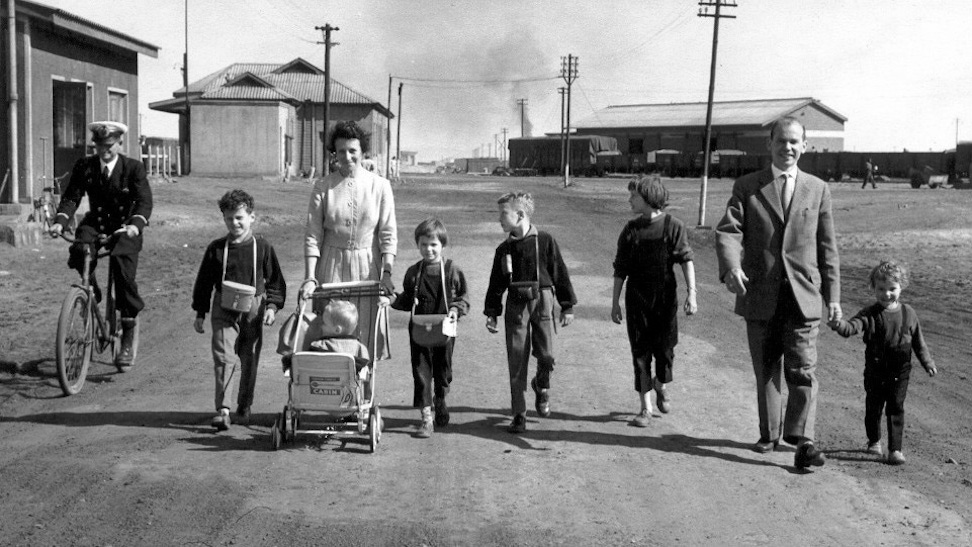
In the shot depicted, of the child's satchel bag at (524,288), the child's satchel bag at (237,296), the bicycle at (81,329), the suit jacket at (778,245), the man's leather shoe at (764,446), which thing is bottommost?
the man's leather shoe at (764,446)

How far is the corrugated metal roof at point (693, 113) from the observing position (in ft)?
287

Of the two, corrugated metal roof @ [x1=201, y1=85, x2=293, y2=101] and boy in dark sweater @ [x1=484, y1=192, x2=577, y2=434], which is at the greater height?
corrugated metal roof @ [x1=201, y1=85, x2=293, y2=101]

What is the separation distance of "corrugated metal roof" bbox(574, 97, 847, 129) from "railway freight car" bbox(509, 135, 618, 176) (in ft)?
18.4

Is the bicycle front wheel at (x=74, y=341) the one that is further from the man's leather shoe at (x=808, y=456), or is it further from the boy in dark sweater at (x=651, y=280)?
the man's leather shoe at (x=808, y=456)

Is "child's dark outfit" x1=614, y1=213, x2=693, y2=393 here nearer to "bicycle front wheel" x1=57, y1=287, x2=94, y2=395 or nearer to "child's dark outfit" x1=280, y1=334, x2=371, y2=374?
"child's dark outfit" x1=280, y1=334, x2=371, y2=374

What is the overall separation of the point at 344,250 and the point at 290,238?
52.9 ft

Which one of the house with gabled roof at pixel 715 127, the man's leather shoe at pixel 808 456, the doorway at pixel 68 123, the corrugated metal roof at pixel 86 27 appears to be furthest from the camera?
the house with gabled roof at pixel 715 127

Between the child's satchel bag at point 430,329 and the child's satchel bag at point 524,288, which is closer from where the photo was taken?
the child's satchel bag at point 430,329

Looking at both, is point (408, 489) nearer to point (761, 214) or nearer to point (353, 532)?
point (353, 532)

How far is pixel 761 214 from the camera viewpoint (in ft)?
21.9

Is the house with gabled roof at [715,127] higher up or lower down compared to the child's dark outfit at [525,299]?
higher up

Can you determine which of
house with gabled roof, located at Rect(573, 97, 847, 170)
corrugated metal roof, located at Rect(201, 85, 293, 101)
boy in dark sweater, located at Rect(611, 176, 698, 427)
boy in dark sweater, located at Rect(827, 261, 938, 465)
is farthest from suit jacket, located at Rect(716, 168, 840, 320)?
house with gabled roof, located at Rect(573, 97, 847, 170)

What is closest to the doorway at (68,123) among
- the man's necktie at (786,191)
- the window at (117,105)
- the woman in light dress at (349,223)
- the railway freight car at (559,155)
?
the window at (117,105)

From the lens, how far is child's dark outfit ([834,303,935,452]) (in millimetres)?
6742
